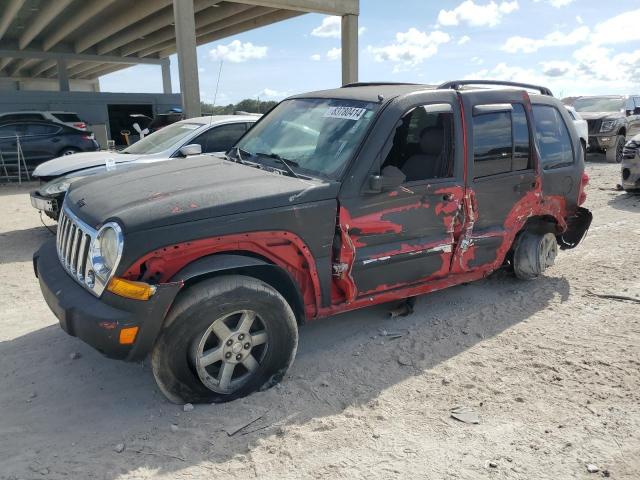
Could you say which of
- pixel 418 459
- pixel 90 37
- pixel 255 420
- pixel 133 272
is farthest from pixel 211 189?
pixel 90 37

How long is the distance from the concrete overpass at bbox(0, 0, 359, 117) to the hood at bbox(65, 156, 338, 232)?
12100 mm

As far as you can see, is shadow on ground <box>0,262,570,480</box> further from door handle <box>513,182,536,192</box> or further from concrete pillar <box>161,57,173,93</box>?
concrete pillar <box>161,57,173,93</box>

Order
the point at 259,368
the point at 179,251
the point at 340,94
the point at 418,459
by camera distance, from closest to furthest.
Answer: the point at 418,459
the point at 179,251
the point at 259,368
the point at 340,94

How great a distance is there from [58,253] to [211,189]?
124 centimetres

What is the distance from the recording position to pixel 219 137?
24.8 feet

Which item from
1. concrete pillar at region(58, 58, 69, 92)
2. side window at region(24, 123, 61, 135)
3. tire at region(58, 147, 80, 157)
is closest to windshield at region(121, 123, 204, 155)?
tire at region(58, 147, 80, 157)

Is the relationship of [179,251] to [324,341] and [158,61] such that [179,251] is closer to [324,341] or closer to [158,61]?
[324,341]

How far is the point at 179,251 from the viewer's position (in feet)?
9.47

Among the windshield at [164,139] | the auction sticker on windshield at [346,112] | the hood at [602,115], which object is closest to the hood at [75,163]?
the windshield at [164,139]

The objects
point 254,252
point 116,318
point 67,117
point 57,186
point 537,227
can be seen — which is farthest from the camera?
point 67,117

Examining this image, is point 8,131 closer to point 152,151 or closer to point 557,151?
point 152,151

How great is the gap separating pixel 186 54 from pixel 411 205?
1298cm

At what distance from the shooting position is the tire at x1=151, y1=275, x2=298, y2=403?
9.51ft

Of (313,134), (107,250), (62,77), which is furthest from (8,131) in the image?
(62,77)
